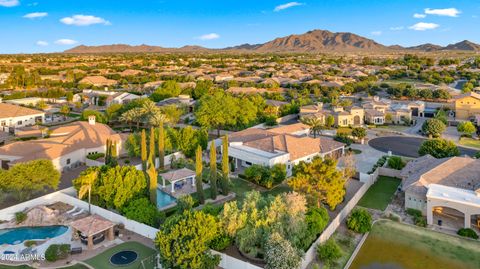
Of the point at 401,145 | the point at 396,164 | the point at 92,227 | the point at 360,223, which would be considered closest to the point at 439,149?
the point at 396,164

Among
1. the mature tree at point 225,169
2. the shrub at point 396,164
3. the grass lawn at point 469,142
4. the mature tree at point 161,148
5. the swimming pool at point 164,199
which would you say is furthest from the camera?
the grass lawn at point 469,142

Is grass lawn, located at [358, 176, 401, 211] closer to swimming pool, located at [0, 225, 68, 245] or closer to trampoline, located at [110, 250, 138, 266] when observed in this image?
trampoline, located at [110, 250, 138, 266]

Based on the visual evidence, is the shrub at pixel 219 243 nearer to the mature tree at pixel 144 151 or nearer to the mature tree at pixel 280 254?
the mature tree at pixel 280 254

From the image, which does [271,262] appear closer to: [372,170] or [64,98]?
[372,170]

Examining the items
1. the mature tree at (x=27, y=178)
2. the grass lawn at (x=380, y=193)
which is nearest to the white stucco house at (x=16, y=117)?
the mature tree at (x=27, y=178)

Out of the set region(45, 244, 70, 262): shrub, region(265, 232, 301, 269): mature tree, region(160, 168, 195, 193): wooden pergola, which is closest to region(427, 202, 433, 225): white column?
region(265, 232, 301, 269): mature tree
